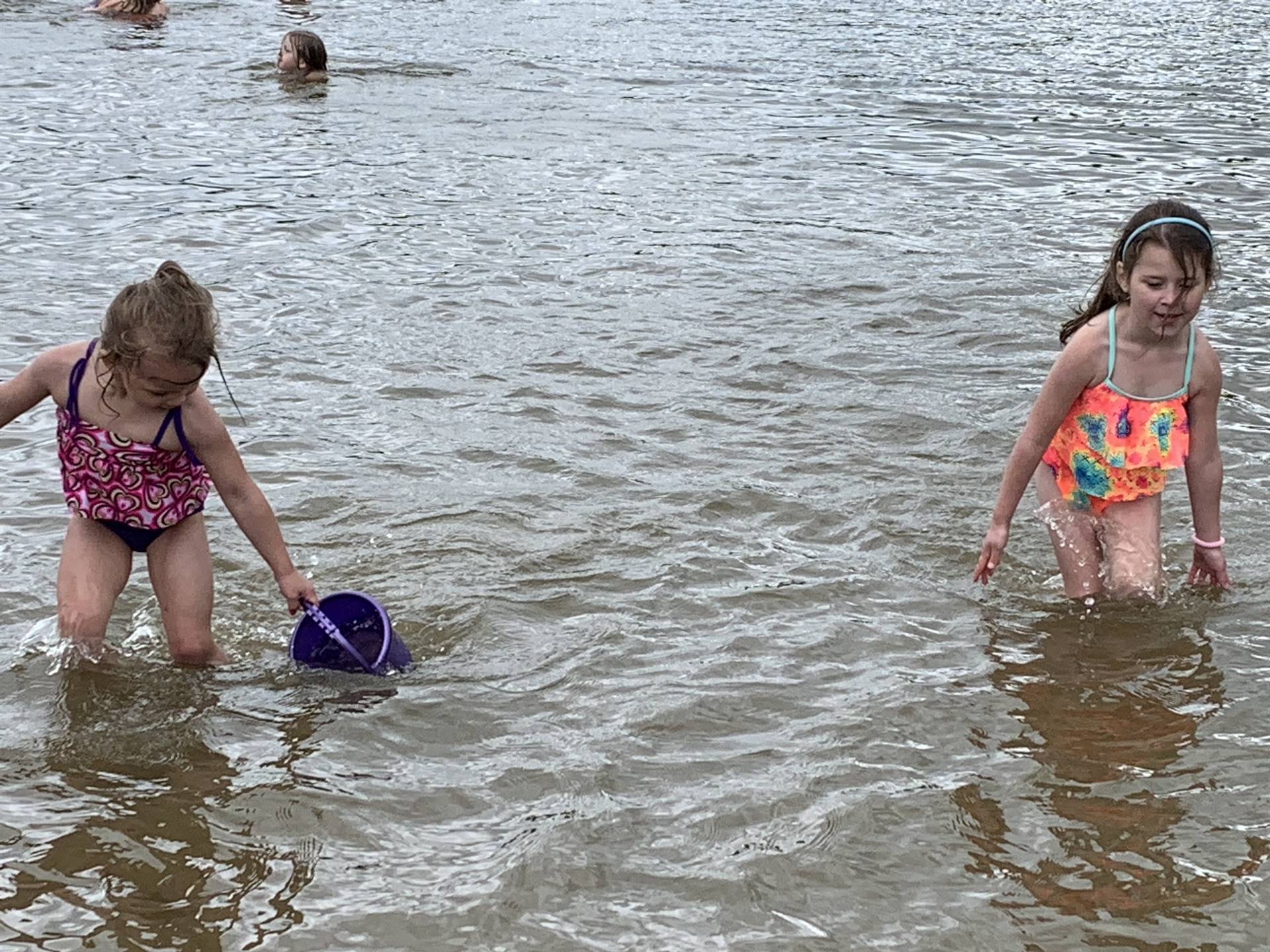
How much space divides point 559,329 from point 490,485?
2.13 metres

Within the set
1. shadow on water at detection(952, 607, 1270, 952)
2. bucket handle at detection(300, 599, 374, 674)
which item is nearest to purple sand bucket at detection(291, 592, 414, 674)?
bucket handle at detection(300, 599, 374, 674)

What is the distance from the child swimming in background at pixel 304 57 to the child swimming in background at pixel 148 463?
11522mm

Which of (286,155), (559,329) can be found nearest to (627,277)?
(559,329)

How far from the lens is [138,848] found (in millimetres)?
3688

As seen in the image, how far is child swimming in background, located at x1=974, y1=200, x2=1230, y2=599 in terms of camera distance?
16.3 ft

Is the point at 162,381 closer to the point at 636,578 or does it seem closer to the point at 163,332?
the point at 163,332

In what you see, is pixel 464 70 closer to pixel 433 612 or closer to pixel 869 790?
pixel 433 612

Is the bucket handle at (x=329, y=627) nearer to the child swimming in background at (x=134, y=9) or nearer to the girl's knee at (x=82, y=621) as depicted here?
the girl's knee at (x=82, y=621)

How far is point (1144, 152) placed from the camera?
12.7 meters

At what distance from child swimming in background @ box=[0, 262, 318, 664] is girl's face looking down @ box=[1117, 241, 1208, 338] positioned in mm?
2569

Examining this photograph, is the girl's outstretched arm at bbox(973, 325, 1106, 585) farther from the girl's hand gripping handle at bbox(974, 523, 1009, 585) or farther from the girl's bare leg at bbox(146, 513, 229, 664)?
the girl's bare leg at bbox(146, 513, 229, 664)

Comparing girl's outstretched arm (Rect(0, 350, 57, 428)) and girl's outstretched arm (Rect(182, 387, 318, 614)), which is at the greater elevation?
girl's outstretched arm (Rect(0, 350, 57, 428))

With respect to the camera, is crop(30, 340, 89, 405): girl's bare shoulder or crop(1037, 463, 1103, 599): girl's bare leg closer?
crop(30, 340, 89, 405): girl's bare shoulder

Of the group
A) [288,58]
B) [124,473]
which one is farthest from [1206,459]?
[288,58]
